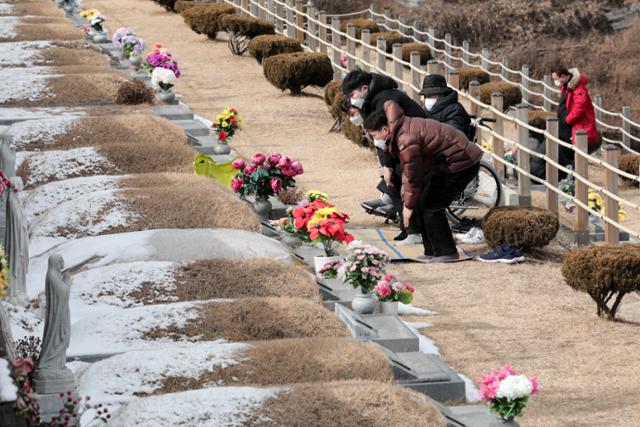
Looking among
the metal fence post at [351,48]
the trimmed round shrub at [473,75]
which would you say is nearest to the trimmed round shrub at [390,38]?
the trimmed round shrub at [473,75]

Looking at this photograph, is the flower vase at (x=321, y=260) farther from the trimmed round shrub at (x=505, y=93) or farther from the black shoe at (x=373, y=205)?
the trimmed round shrub at (x=505, y=93)

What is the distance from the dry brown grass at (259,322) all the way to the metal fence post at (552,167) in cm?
604

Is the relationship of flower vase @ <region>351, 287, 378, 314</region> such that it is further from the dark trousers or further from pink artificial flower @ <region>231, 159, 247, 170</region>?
pink artificial flower @ <region>231, 159, 247, 170</region>

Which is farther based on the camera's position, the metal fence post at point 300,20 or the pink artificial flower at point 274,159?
the metal fence post at point 300,20

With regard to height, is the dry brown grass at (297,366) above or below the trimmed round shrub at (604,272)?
above

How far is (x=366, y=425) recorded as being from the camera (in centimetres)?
670

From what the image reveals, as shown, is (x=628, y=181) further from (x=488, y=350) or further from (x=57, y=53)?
(x=488, y=350)

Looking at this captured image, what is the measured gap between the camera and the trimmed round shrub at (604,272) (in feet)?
35.3

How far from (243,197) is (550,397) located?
486 cm

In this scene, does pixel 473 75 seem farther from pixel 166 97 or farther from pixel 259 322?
pixel 259 322

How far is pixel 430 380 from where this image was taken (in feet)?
27.9

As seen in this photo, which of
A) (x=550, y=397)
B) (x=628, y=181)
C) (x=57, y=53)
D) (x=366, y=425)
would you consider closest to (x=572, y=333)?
(x=550, y=397)

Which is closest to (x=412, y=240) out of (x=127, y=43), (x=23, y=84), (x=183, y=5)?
(x=23, y=84)

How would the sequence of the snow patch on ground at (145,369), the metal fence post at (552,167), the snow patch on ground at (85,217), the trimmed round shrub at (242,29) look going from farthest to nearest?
the trimmed round shrub at (242,29) < the metal fence post at (552,167) < the snow patch on ground at (85,217) < the snow patch on ground at (145,369)
